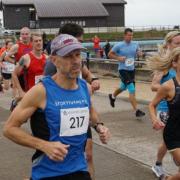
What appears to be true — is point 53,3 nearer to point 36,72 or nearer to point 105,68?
point 105,68

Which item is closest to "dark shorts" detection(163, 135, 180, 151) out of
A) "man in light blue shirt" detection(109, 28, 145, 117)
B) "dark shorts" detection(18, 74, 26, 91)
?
"dark shorts" detection(18, 74, 26, 91)

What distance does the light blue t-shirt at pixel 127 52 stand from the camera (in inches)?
409

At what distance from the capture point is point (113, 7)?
82.1 meters

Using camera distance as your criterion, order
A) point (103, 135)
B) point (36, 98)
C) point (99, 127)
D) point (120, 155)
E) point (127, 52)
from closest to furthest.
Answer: point (36, 98) < point (103, 135) < point (99, 127) < point (120, 155) < point (127, 52)

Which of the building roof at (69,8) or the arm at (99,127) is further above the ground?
the building roof at (69,8)

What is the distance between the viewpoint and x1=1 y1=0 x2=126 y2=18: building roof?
249ft

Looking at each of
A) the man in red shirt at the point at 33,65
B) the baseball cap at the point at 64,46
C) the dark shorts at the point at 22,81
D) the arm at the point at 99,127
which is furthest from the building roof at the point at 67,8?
the baseball cap at the point at 64,46

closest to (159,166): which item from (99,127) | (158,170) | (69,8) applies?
(158,170)

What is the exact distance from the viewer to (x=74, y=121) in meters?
3.39

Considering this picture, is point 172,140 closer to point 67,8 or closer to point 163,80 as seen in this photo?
point 163,80

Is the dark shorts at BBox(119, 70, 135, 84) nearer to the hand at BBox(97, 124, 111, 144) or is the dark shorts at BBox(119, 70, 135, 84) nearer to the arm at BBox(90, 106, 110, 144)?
the arm at BBox(90, 106, 110, 144)

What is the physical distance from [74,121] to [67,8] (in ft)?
251

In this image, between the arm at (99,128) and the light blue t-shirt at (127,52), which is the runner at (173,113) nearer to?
the arm at (99,128)

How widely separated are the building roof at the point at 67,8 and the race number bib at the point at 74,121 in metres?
71.4
